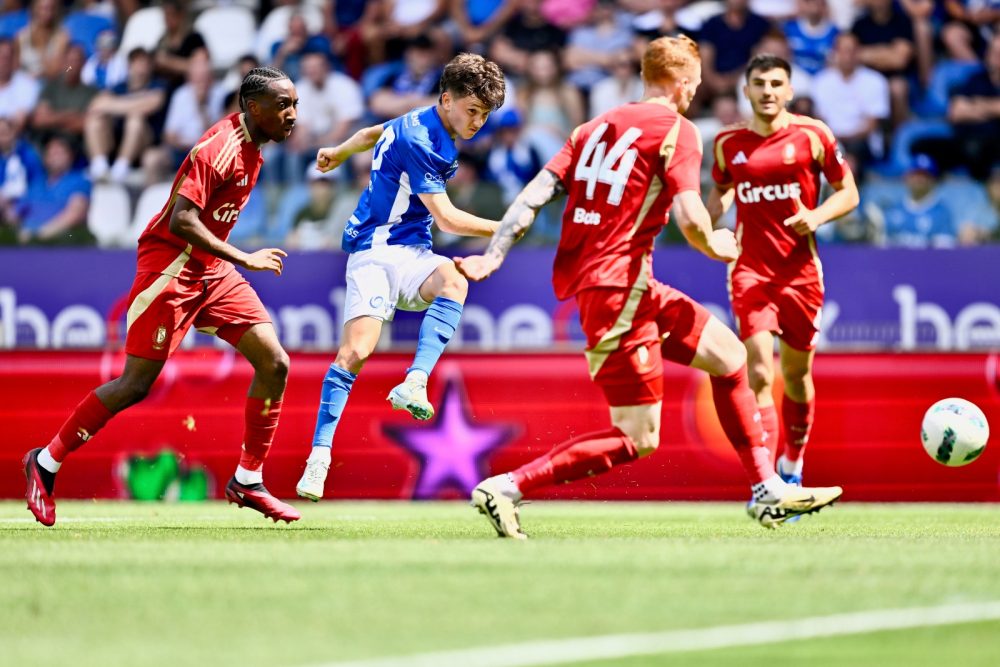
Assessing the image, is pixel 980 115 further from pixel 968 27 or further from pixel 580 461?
pixel 580 461

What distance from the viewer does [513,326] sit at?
14.3m

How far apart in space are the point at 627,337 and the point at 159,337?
2.65 meters

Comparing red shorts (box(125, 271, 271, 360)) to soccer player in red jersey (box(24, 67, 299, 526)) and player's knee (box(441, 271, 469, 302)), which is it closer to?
soccer player in red jersey (box(24, 67, 299, 526))

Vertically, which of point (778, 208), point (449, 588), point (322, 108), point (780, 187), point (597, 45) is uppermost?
point (597, 45)

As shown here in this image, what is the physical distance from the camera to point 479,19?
1714cm

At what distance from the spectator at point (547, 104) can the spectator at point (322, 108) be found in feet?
5.66

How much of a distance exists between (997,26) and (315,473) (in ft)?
34.2

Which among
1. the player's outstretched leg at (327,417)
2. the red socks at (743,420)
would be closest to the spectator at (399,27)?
the player's outstretched leg at (327,417)

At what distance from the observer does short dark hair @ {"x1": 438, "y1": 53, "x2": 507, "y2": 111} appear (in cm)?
827

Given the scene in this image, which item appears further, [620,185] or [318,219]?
[318,219]

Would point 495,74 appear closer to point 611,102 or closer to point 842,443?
A: point 842,443

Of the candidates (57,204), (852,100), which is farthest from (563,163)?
(57,204)

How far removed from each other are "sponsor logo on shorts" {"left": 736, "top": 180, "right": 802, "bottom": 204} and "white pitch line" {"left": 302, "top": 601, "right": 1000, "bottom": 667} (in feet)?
15.2

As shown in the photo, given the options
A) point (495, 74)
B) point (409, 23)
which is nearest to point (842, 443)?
point (495, 74)
